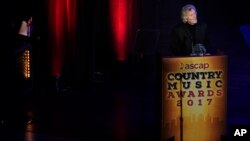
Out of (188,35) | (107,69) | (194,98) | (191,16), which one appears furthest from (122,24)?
(194,98)

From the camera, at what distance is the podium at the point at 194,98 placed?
6762 mm

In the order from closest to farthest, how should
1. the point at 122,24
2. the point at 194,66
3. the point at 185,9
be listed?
the point at 194,66 → the point at 185,9 → the point at 122,24

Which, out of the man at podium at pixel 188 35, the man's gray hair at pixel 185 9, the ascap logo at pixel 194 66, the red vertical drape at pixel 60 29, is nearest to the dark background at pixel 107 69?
the red vertical drape at pixel 60 29

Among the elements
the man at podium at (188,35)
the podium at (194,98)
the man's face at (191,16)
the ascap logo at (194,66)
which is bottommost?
the podium at (194,98)

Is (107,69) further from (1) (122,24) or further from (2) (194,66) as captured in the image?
(2) (194,66)

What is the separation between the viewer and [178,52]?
8.18m

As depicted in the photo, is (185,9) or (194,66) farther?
(185,9)

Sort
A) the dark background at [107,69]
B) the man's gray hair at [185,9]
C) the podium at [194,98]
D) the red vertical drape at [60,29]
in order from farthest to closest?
the red vertical drape at [60,29]
the dark background at [107,69]
the man's gray hair at [185,9]
the podium at [194,98]

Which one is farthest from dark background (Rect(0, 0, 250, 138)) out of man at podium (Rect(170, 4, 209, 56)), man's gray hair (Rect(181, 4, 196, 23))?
man's gray hair (Rect(181, 4, 196, 23))

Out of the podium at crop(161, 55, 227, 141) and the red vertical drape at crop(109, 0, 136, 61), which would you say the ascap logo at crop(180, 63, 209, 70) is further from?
the red vertical drape at crop(109, 0, 136, 61)

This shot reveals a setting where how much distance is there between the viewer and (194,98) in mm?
6867

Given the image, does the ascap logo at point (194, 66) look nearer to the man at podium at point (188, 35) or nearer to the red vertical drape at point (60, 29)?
the man at podium at point (188, 35)

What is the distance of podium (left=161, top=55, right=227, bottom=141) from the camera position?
22.2 feet

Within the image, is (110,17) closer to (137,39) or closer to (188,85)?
(137,39)
